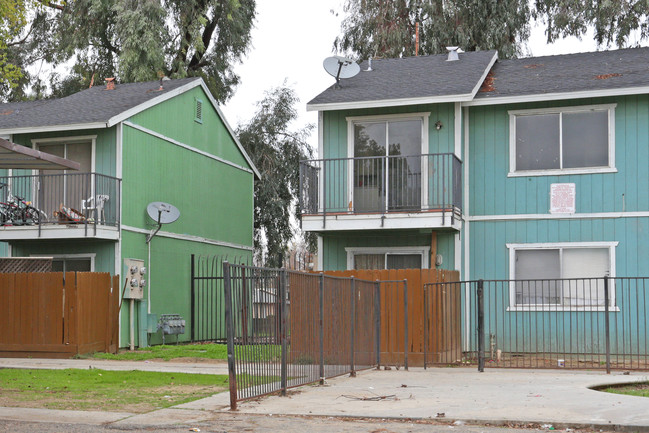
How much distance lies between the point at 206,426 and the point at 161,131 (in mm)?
16649

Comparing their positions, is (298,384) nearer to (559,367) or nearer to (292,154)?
(559,367)

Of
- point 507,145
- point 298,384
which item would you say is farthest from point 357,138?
point 298,384

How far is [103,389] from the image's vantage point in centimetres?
1256

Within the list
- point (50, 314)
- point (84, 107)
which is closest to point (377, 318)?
point (50, 314)

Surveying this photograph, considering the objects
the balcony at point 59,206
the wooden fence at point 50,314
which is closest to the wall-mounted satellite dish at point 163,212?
the balcony at point 59,206

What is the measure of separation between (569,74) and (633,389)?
9.64 m

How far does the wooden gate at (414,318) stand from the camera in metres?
16.8

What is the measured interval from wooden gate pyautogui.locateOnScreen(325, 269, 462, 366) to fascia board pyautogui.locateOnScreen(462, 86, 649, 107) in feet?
14.5

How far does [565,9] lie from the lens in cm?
3256

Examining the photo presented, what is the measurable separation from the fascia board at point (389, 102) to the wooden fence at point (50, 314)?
6.18 metres

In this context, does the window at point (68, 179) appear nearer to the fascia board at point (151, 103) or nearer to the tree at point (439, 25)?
the fascia board at point (151, 103)

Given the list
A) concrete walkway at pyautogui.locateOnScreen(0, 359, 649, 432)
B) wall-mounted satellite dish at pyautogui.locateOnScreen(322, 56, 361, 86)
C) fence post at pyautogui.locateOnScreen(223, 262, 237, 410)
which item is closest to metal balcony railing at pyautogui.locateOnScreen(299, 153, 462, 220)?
wall-mounted satellite dish at pyautogui.locateOnScreen(322, 56, 361, 86)

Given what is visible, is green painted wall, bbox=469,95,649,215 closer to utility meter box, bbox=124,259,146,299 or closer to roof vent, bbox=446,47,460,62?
roof vent, bbox=446,47,460,62

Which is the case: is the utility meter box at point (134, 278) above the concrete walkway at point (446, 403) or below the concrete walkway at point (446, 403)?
above
